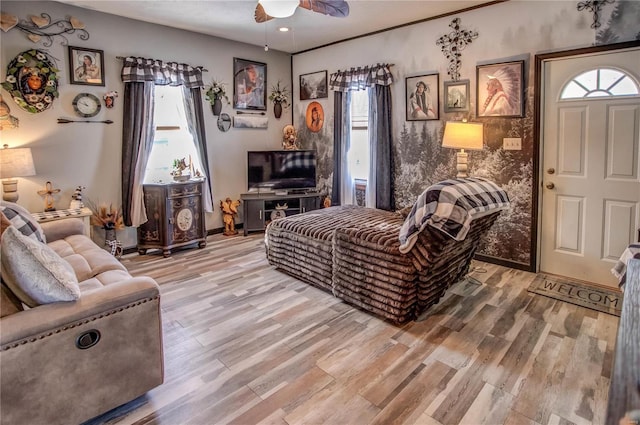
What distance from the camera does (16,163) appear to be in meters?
3.54

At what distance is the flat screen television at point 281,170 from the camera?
5637 mm

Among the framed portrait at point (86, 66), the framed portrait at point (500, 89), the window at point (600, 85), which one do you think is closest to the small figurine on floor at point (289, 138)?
the framed portrait at point (86, 66)

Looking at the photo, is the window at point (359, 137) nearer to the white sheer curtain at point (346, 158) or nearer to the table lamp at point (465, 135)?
the white sheer curtain at point (346, 158)

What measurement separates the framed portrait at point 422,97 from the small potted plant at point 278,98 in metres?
2.18

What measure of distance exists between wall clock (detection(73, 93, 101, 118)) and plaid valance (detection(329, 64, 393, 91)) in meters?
3.01

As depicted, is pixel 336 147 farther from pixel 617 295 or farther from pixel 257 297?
pixel 617 295

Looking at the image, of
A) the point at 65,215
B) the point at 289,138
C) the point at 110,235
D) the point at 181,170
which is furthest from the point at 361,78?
the point at 65,215

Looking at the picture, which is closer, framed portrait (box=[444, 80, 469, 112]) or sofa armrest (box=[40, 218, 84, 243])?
sofa armrest (box=[40, 218, 84, 243])

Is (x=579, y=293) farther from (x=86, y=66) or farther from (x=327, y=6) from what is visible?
(x=86, y=66)

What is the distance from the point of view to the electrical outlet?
3.91 metres

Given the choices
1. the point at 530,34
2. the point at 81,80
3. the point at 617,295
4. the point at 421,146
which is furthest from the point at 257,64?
the point at 617,295

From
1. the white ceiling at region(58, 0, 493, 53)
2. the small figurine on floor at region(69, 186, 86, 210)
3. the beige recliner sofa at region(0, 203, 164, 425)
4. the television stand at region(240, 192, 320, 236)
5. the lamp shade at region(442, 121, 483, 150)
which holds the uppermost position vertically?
the white ceiling at region(58, 0, 493, 53)

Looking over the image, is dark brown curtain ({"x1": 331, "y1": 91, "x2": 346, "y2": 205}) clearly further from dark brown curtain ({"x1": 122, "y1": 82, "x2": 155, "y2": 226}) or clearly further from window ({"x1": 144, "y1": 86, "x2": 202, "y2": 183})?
dark brown curtain ({"x1": 122, "y1": 82, "x2": 155, "y2": 226})

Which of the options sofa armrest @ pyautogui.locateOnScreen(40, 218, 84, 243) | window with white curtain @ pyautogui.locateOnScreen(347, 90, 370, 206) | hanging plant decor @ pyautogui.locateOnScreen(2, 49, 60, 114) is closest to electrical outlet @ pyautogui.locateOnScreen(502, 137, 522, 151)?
window with white curtain @ pyautogui.locateOnScreen(347, 90, 370, 206)
